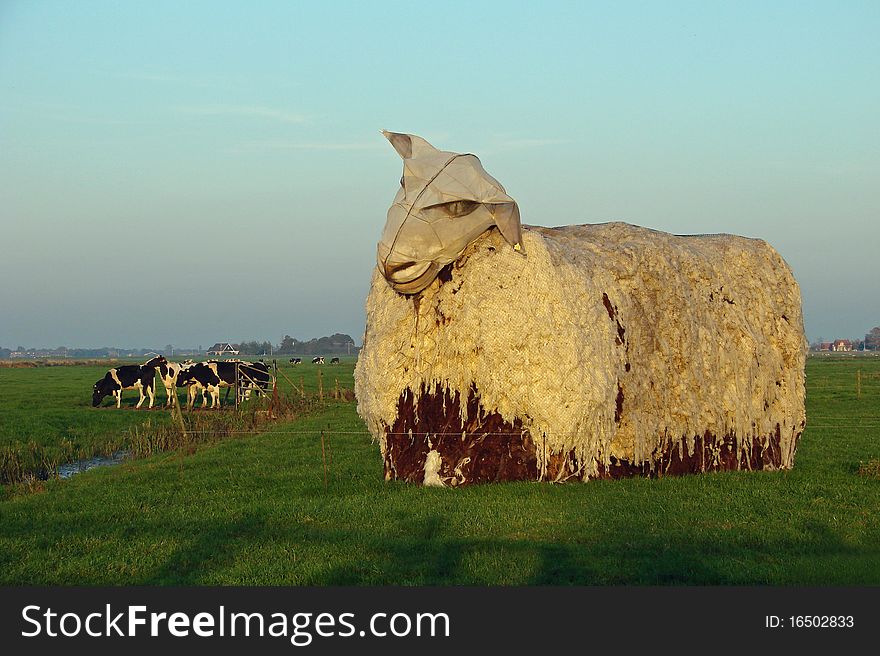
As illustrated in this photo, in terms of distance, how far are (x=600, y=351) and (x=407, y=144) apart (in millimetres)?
4629

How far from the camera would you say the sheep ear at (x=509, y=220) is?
14.8 metres

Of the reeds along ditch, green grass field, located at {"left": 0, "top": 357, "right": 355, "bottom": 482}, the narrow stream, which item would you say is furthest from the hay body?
green grass field, located at {"left": 0, "top": 357, "right": 355, "bottom": 482}

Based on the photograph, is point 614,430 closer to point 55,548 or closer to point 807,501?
point 807,501

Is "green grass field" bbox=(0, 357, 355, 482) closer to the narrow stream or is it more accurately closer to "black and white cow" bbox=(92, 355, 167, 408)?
the narrow stream

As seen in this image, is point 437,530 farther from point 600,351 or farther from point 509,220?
point 509,220

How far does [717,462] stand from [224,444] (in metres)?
13.2

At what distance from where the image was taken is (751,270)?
17875 millimetres

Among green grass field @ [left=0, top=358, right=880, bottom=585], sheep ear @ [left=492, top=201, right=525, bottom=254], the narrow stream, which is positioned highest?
sheep ear @ [left=492, top=201, right=525, bottom=254]

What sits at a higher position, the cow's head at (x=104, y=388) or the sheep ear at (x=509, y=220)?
the sheep ear at (x=509, y=220)

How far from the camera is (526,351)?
14.5 meters

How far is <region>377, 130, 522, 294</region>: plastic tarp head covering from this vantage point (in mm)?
14469

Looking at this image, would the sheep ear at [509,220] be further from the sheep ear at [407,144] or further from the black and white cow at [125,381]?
the black and white cow at [125,381]

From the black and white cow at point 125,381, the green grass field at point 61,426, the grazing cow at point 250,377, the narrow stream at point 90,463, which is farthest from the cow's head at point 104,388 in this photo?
the narrow stream at point 90,463

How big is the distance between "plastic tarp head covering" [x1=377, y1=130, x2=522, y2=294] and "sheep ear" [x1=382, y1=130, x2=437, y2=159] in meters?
0.49
